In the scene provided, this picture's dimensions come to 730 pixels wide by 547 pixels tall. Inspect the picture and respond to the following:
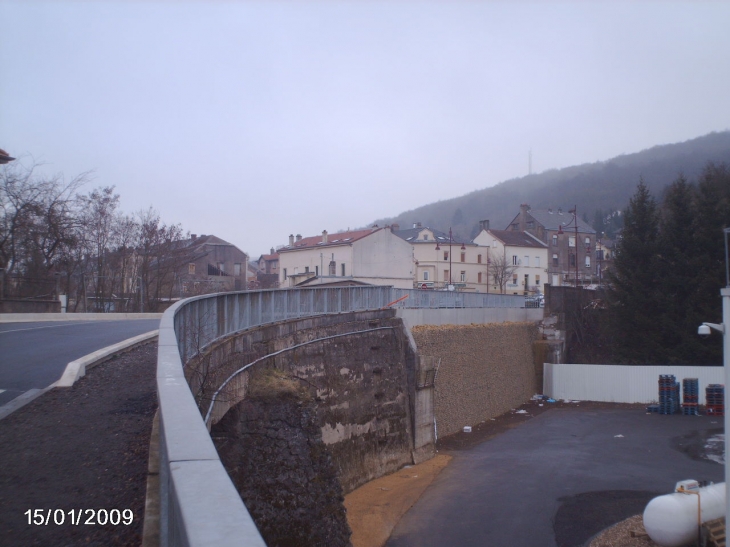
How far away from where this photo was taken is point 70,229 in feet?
111

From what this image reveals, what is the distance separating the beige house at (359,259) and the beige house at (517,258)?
15402mm

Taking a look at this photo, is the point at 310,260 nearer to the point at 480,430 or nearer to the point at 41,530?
the point at 480,430

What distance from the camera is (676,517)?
12.3 meters

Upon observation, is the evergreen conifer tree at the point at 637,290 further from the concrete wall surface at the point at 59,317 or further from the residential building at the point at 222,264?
the residential building at the point at 222,264

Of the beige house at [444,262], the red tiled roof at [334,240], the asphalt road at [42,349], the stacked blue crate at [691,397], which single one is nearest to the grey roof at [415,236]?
the beige house at [444,262]

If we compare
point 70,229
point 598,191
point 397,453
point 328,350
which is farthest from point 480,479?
point 598,191

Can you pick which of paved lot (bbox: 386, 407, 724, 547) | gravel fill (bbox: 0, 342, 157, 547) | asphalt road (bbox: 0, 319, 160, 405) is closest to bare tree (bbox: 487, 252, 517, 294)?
paved lot (bbox: 386, 407, 724, 547)

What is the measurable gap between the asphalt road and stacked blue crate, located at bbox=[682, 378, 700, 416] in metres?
24.6

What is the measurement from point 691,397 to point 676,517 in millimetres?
20031

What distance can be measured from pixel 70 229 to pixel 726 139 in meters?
137

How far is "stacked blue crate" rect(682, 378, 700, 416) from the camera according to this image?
29891 millimetres

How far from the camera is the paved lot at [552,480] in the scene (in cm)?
1458

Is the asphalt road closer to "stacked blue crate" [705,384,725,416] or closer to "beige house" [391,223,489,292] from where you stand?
"stacked blue crate" [705,384,725,416]

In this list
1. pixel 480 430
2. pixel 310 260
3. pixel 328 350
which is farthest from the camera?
pixel 310 260
